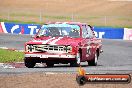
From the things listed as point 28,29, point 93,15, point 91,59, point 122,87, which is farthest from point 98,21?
point 122,87

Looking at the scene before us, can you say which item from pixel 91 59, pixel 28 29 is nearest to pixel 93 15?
pixel 28 29

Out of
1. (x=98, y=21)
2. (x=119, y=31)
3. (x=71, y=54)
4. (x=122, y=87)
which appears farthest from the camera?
(x=98, y=21)

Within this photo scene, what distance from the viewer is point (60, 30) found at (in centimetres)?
2019

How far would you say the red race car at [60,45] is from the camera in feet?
62.6

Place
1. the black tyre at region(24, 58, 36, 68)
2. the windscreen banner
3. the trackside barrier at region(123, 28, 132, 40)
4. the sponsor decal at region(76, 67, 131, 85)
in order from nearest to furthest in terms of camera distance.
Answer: the sponsor decal at region(76, 67, 131, 85) → the black tyre at region(24, 58, 36, 68) → the trackside barrier at region(123, 28, 132, 40) → the windscreen banner

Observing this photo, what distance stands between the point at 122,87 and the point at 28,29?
121 feet

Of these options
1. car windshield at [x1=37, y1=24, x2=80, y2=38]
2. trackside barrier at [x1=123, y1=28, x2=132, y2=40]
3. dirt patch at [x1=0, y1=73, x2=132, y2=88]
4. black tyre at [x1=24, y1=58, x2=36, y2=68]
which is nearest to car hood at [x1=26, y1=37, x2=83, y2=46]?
car windshield at [x1=37, y1=24, x2=80, y2=38]

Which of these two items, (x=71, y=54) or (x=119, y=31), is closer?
(x=71, y=54)

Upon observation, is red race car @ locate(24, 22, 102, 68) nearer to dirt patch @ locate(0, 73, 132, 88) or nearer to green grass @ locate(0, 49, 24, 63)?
green grass @ locate(0, 49, 24, 63)

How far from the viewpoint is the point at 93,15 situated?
80500mm

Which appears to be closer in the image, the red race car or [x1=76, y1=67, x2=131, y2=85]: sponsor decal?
[x1=76, y1=67, x2=131, y2=85]: sponsor decal

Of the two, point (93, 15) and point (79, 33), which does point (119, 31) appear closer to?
point (79, 33)

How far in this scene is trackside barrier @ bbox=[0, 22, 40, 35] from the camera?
161 feet

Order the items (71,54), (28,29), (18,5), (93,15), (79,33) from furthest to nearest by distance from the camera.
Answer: (18,5) < (93,15) < (28,29) < (79,33) < (71,54)
